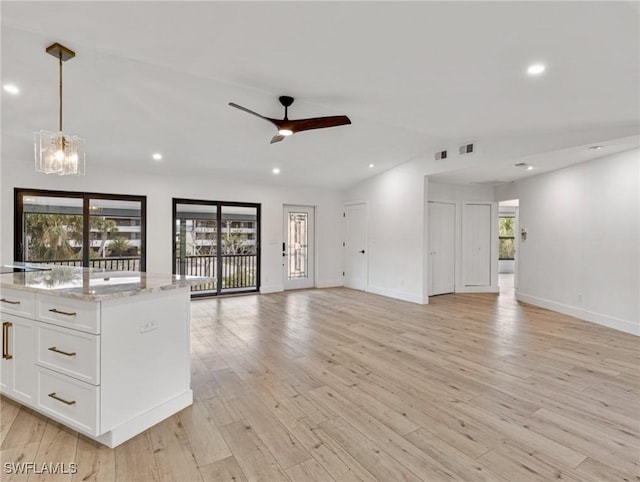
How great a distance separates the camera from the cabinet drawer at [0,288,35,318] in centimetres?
225

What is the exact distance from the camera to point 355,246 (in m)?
7.94

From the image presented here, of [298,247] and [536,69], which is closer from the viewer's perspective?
[536,69]

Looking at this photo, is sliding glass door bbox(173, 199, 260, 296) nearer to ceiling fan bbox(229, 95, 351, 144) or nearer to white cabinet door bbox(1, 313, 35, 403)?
ceiling fan bbox(229, 95, 351, 144)

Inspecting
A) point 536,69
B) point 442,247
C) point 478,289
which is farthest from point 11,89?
point 478,289

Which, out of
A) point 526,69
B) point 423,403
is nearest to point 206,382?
point 423,403

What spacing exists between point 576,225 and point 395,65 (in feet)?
14.7

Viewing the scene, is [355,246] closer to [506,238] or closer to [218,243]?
[218,243]

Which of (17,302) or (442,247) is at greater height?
(442,247)

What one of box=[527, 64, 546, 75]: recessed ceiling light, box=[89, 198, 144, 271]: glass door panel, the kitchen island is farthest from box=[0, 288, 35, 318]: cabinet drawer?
box=[527, 64, 546, 75]: recessed ceiling light

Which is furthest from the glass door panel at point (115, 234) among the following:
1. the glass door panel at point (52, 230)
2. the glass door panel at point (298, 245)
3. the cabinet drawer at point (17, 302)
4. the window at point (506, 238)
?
the window at point (506, 238)

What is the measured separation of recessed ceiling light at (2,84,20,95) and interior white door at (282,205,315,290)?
16.1 feet

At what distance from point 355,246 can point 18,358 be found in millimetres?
6386

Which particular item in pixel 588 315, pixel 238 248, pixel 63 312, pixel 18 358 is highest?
pixel 238 248

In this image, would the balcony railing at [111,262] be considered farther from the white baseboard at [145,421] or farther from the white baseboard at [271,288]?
the white baseboard at [145,421]
